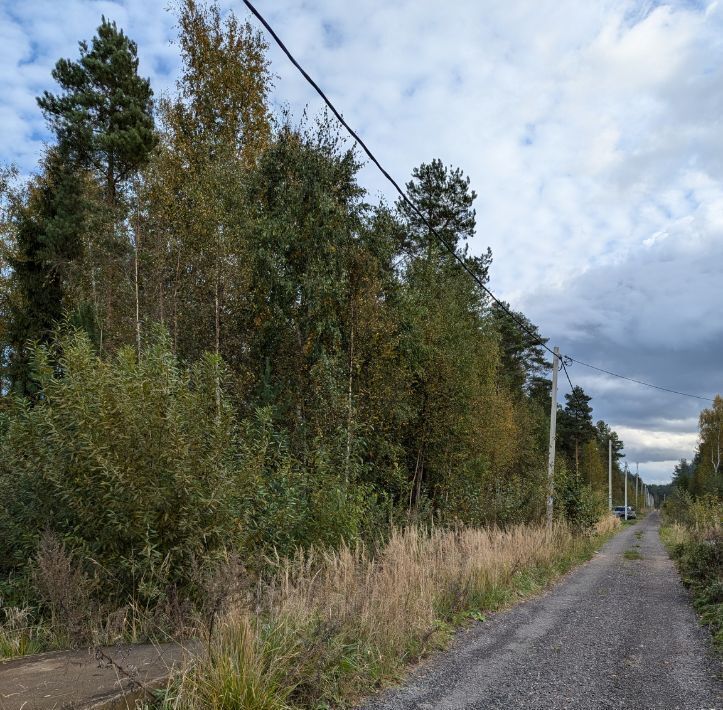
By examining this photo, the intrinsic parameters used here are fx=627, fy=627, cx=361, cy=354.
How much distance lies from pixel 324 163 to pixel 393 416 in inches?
229

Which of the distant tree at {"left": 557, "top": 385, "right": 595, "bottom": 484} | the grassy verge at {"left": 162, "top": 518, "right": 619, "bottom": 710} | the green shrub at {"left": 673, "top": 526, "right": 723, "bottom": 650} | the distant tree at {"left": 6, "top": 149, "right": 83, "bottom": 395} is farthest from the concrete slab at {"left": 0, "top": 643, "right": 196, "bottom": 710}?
the distant tree at {"left": 557, "top": 385, "right": 595, "bottom": 484}

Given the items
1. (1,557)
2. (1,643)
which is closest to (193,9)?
(1,557)

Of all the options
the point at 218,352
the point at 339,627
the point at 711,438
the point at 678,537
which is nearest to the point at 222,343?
the point at 218,352

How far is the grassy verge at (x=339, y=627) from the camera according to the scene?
4.45 metres

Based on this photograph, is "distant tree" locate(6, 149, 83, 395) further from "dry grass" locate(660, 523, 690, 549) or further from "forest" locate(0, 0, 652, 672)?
"dry grass" locate(660, 523, 690, 549)

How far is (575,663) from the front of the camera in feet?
21.4

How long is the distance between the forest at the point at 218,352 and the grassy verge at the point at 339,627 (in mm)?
937

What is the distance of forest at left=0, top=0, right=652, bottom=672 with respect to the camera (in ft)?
22.3

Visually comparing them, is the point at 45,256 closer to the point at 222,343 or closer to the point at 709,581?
the point at 222,343

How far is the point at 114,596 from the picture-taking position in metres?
6.83

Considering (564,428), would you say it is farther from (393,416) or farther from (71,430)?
(71,430)

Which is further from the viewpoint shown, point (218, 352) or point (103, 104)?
point (103, 104)

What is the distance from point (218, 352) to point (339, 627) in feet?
25.9

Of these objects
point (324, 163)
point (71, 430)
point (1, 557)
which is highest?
point (324, 163)
